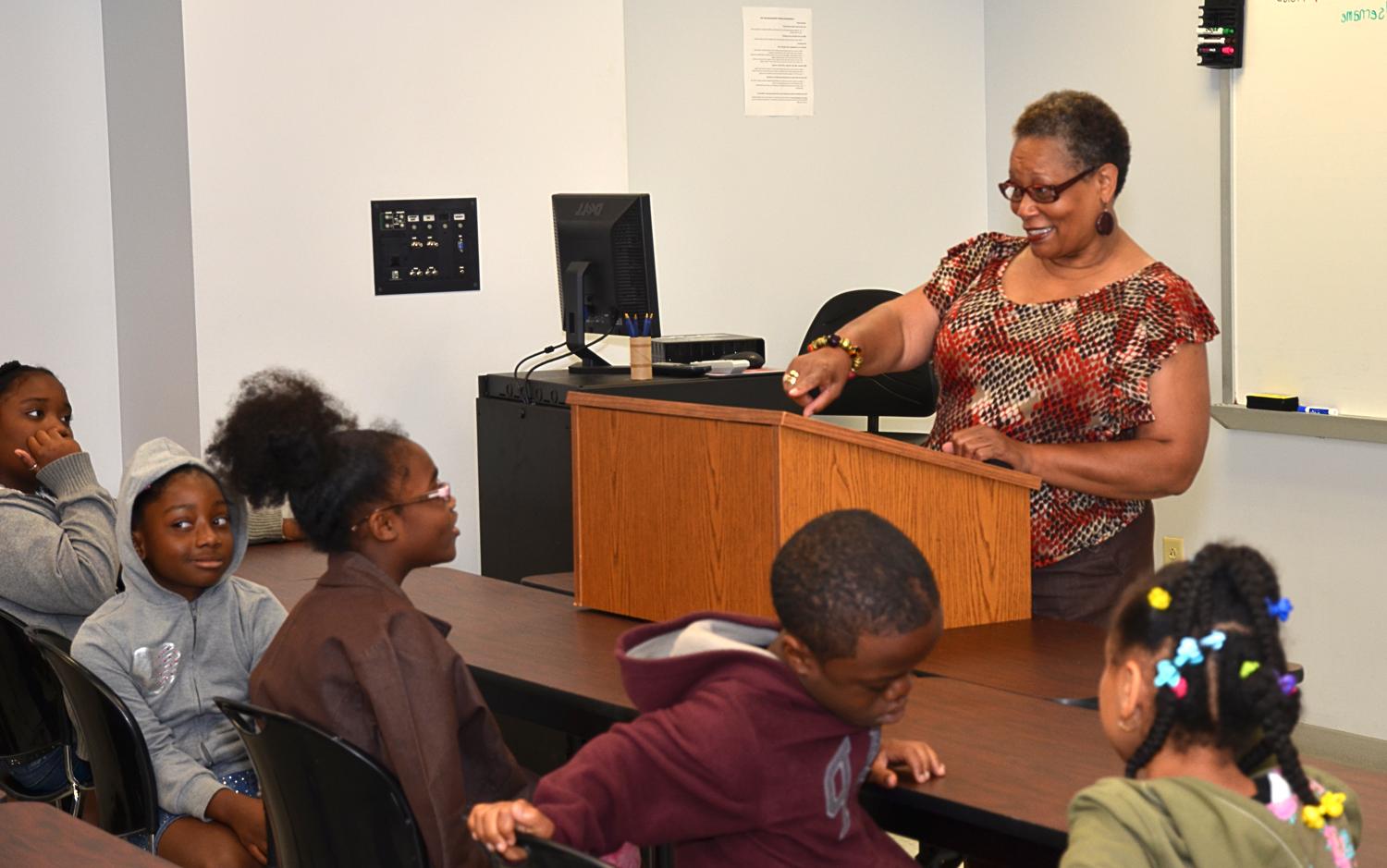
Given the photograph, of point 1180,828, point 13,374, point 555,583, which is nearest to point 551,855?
point 1180,828

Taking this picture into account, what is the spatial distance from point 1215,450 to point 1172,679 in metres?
3.55

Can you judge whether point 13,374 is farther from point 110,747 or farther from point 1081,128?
point 1081,128

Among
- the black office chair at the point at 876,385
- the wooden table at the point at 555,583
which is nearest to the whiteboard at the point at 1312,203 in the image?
the black office chair at the point at 876,385

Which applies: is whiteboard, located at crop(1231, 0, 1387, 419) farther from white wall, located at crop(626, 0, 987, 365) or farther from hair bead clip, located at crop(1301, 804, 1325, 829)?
hair bead clip, located at crop(1301, 804, 1325, 829)

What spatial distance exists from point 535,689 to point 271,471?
19.2 inches

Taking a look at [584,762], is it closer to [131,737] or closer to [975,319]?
[131,737]

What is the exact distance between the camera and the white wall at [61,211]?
4320 mm

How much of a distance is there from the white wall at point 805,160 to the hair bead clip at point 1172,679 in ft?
12.8

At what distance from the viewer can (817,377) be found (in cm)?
288

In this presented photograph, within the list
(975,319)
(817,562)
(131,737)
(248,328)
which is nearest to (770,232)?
(248,328)

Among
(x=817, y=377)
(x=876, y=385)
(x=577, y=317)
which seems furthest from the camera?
(x=876, y=385)

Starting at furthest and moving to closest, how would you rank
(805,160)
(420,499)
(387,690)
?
(805,160) → (420,499) → (387,690)

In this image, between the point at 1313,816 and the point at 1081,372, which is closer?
the point at 1313,816

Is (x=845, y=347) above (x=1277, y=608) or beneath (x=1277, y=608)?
above
